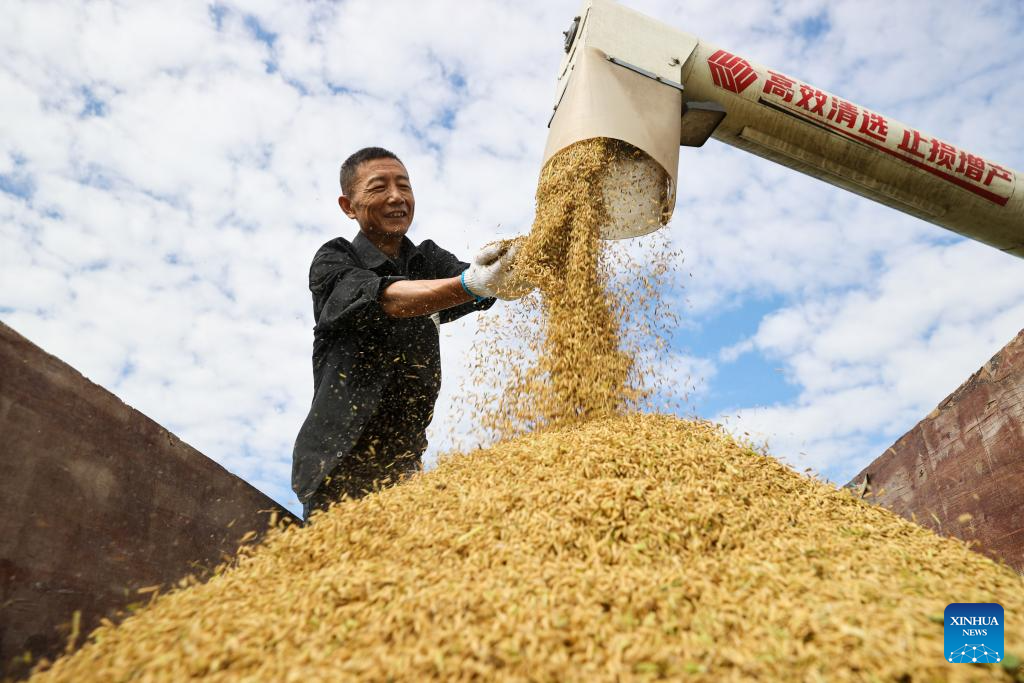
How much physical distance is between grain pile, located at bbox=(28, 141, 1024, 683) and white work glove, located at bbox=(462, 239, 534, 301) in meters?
0.86

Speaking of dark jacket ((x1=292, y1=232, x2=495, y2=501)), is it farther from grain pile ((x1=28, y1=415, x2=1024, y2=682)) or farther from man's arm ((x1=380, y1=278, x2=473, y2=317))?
grain pile ((x1=28, y1=415, x2=1024, y2=682))

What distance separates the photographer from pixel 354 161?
3643mm

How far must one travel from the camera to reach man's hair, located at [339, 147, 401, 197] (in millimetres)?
3621

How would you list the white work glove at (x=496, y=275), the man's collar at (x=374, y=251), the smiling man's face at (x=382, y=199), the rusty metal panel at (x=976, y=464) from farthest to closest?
the smiling man's face at (x=382, y=199) → the man's collar at (x=374, y=251) → the white work glove at (x=496, y=275) → the rusty metal panel at (x=976, y=464)

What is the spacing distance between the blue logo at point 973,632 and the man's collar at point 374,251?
2620 millimetres

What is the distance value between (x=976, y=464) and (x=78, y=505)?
287 centimetres

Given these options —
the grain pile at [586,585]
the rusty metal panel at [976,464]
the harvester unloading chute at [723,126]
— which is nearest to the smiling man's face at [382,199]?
the harvester unloading chute at [723,126]

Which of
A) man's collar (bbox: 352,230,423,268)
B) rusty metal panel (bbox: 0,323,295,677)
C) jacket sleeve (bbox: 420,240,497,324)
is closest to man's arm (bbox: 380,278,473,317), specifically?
man's collar (bbox: 352,230,423,268)

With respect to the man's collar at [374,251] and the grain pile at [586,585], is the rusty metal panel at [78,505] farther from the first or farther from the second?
the man's collar at [374,251]

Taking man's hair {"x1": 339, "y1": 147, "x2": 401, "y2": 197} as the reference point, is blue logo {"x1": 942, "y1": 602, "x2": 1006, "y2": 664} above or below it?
below

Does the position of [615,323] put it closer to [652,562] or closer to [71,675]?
[652,562]

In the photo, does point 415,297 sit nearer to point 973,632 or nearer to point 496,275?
point 496,275

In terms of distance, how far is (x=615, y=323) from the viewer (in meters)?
2.93

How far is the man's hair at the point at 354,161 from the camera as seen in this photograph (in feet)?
11.9
